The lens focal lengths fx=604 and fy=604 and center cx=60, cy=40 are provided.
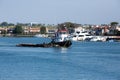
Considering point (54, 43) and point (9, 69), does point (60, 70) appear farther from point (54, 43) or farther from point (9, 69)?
point (54, 43)

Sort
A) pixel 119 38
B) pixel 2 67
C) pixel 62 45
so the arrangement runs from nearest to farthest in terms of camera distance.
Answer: pixel 2 67 → pixel 62 45 → pixel 119 38

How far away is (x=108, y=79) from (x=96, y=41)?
9462 cm

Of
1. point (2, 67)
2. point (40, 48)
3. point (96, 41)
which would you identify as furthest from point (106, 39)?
point (2, 67)

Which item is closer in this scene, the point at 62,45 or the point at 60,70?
the point at 60,70

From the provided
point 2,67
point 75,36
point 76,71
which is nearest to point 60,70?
point 76,71

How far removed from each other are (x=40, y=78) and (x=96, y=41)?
94.7 metres

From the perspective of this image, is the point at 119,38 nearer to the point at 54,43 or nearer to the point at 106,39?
the point at 106,39

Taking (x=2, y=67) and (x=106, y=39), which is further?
(x=106, y=39)

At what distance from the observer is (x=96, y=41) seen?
5059 inches

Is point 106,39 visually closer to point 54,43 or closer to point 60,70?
point 54,43

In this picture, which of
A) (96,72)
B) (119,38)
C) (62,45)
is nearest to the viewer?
(96,72)

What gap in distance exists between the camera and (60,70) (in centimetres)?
3997

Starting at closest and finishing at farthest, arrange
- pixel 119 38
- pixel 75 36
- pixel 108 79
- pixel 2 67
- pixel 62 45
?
pixel 108 79 → pixel 2 67 → pixel 62 45 → pixel 75 36 → pixel 119 38

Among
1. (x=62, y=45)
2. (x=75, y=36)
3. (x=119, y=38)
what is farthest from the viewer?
(x=119, y=38)
